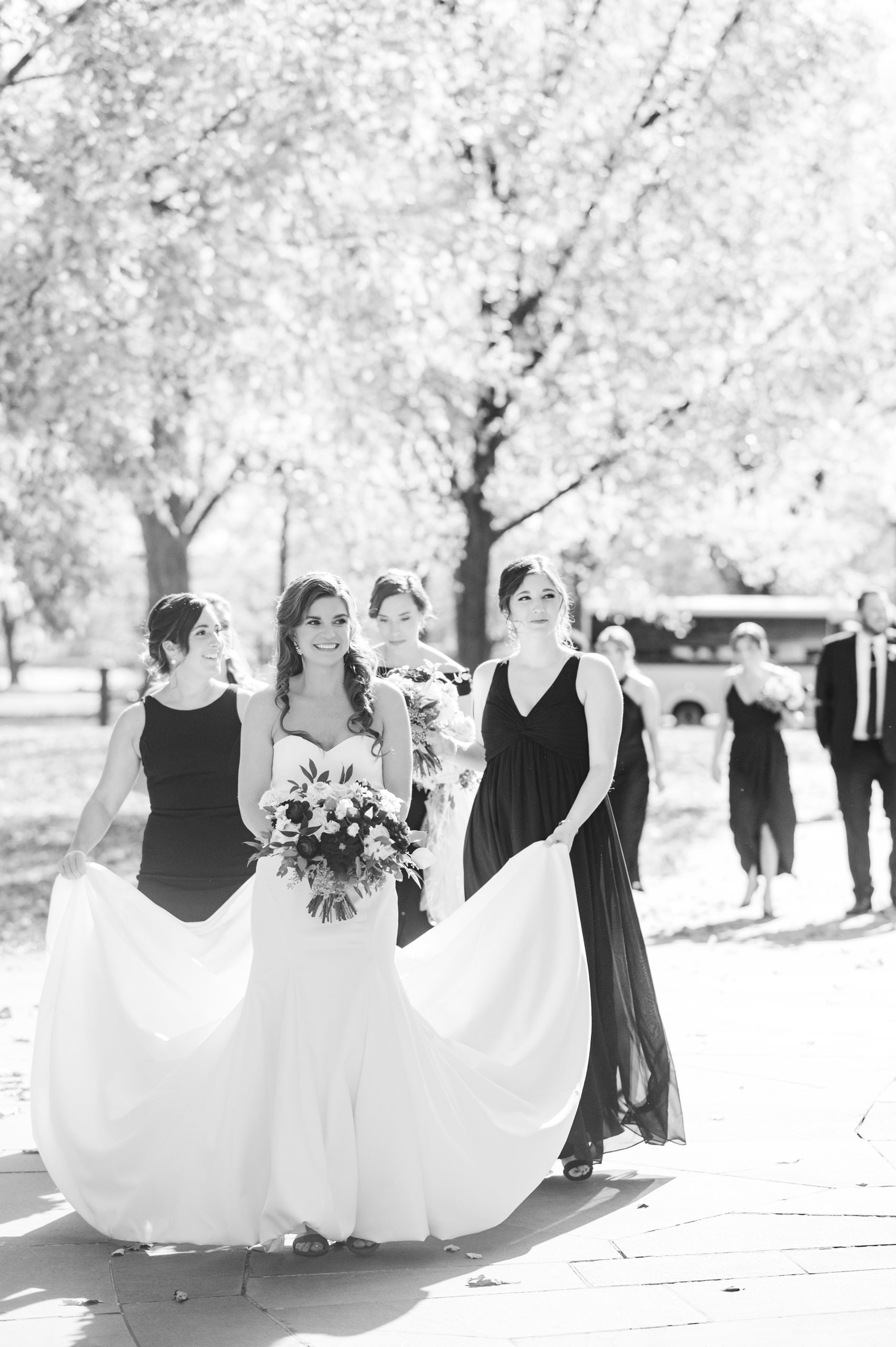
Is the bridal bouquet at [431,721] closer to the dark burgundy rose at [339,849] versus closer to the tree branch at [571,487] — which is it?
the dark burgundy rose at [339,849]

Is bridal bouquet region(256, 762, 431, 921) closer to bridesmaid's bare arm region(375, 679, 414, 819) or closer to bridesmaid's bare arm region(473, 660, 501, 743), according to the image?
bridesmaid's bare arm region(375, 679, 414, 819)

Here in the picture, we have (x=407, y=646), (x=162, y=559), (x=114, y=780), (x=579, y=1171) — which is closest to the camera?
(x=579, y=1171)

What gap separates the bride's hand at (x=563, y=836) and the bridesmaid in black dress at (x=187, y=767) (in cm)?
141

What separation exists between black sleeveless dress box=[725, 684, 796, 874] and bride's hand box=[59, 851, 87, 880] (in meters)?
7.49

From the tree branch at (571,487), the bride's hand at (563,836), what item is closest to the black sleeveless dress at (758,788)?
the bride's hand at (563,836)

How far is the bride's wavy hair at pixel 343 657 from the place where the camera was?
17.1 ft

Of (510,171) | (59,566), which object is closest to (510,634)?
(510,171)

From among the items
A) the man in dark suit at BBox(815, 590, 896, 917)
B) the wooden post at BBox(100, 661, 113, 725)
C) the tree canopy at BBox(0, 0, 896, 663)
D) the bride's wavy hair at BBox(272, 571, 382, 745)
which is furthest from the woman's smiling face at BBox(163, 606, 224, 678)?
the wooden post at BBox(100, 661, 113, 725)

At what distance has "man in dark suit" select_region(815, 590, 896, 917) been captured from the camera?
40.1 ft

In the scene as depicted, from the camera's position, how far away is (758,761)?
1262cm

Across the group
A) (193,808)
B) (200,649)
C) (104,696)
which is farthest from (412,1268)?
(104,696)

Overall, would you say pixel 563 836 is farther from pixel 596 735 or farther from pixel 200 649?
pixel 200 649

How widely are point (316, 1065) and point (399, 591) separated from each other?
9.69 ft

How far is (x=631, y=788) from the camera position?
11.5m
